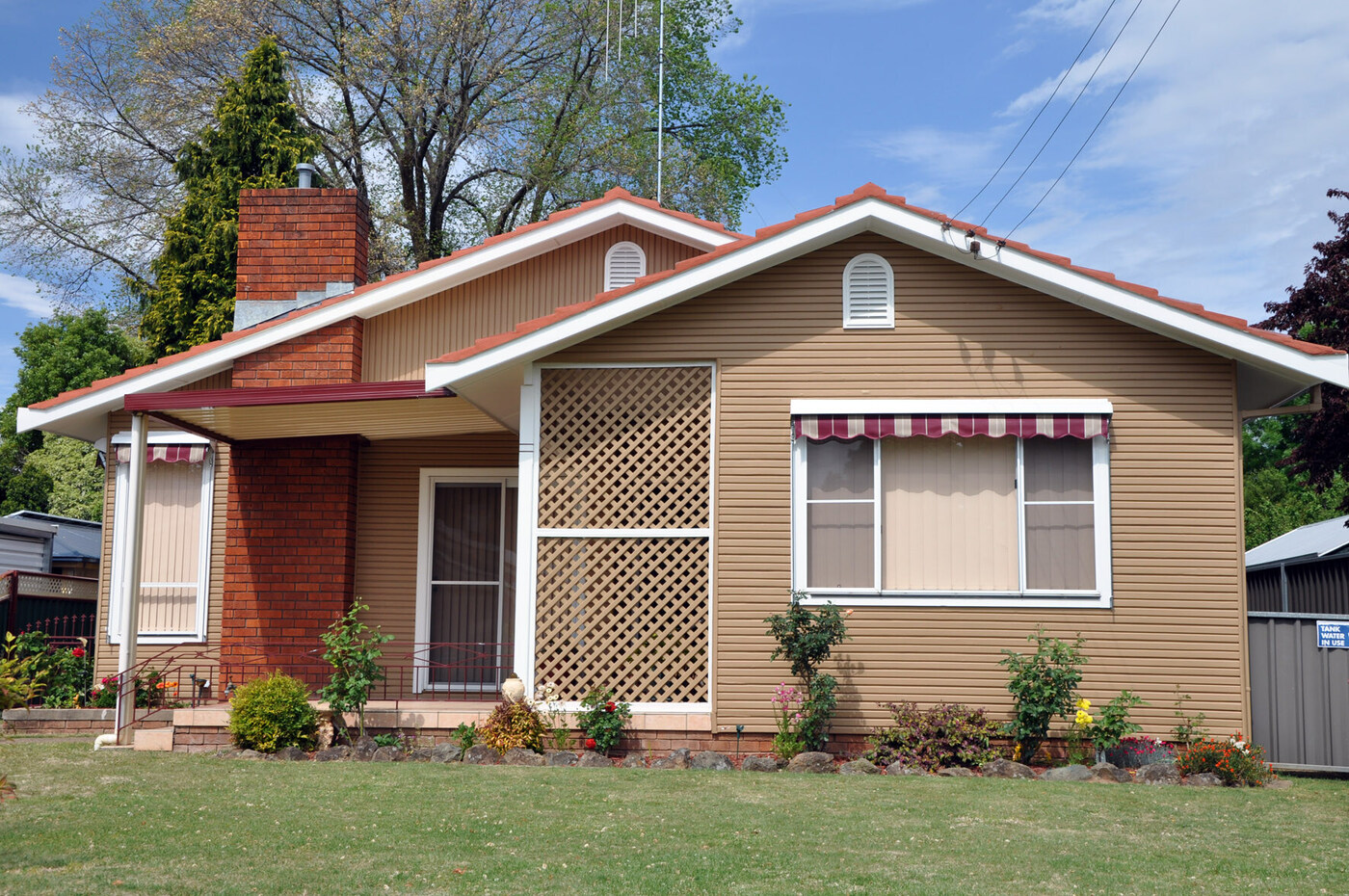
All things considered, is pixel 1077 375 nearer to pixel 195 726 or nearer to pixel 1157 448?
pixel 1157 448

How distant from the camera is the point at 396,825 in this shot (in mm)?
6961

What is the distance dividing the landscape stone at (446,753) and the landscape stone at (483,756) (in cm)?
7

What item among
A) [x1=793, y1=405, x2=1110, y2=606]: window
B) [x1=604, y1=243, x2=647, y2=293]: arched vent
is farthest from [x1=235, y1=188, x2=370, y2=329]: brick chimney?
[x1=793, y1=405, x2=1110, y2=606]: window

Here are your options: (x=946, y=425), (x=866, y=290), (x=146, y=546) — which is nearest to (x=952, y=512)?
(x=946, y=425)

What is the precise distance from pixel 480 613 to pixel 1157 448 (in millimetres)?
7070

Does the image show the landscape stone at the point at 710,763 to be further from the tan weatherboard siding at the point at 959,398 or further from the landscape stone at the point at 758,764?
the tan weatherboard siding at the point at 959,398

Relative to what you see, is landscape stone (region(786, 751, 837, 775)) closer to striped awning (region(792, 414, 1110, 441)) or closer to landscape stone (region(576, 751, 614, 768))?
landscape stone (region(576, 751, 614, 768))

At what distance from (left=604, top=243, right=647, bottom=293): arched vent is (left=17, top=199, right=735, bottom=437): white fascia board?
0.27 metres

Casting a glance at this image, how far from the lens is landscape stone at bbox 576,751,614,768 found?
9406 mm

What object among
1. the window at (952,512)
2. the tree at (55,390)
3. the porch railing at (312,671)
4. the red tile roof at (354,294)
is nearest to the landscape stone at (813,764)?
the window at (952,512)

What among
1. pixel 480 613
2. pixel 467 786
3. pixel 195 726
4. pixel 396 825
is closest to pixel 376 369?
pixel 480 613

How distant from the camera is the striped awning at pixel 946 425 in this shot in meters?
9.87

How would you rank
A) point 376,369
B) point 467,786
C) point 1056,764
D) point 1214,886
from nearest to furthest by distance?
point 1214,886
point 467,786
point 1056,764
point 376,369

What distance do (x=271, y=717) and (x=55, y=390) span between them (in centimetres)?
2951
